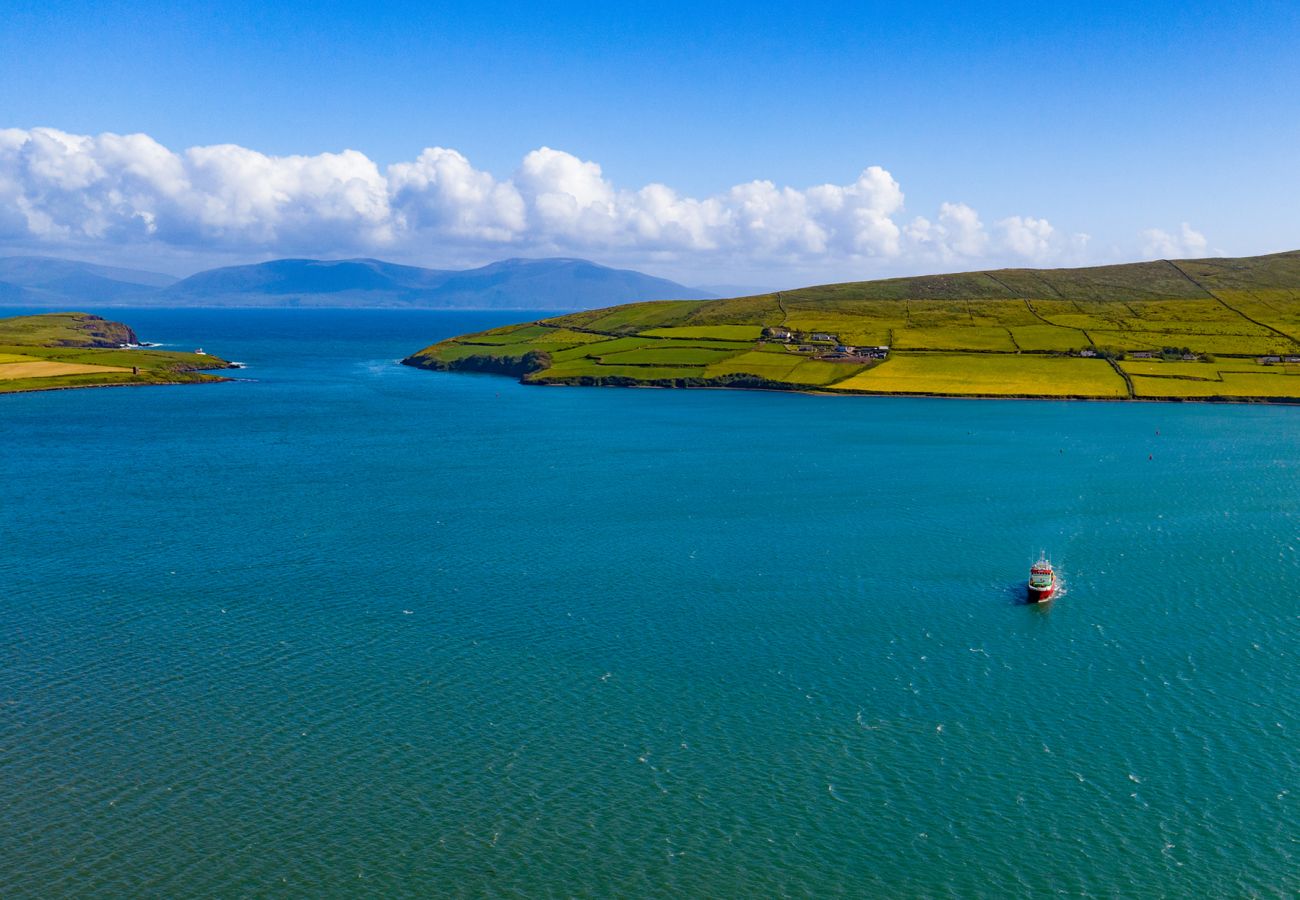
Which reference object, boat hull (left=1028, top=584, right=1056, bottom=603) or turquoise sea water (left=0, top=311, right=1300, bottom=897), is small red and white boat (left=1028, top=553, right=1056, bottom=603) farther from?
turquoise sea water (left=0, top=311, right=1300, bottom=897)

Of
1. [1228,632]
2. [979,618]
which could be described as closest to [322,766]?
[979,618]

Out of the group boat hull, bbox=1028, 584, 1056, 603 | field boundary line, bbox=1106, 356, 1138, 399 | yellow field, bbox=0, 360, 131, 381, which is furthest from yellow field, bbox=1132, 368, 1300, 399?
yellow field, bbox=0, 360, 131, 381

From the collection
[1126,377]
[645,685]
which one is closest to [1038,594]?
[645,685]

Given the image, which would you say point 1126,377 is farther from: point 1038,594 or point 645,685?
point 645,685

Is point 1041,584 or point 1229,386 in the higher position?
point 1229,386

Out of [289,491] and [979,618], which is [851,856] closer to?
[979,618]

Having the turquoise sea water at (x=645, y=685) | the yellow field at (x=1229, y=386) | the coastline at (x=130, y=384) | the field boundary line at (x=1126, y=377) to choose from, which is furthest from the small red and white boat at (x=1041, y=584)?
the coastline at (x=130, y=384)
